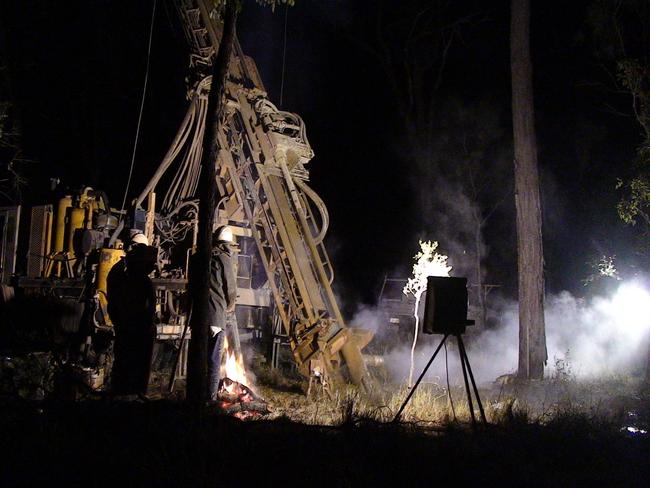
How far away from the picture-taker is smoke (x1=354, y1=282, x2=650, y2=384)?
14.5 metres

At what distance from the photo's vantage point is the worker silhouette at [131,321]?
22.9ft

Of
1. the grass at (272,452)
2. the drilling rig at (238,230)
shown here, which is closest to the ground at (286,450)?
the grass at (272,452)

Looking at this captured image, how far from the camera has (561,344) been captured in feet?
54.5

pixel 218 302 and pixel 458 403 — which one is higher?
pixel 218 302

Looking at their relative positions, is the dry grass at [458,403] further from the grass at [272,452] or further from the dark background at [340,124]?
the dark background at [340,124]

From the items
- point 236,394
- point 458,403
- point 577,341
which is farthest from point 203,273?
point 577,341

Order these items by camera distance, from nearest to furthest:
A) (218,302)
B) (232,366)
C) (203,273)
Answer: (203,273)
(218,302)
(232,366)

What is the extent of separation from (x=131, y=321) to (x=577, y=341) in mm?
13697

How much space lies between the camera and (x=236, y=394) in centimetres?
775

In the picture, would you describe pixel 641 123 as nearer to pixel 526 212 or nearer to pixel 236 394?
pixel 526 212

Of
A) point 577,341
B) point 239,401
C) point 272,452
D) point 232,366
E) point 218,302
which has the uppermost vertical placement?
point 218,302

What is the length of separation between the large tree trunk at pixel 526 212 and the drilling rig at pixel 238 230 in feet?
12.2

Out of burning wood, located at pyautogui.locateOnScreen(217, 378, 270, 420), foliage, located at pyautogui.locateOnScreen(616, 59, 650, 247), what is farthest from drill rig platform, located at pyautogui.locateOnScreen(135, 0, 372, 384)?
foliage, located at pyautogui.locateOnScreen(616, 59, 650, 247)

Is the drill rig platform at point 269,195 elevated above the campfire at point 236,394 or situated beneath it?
elevated above
